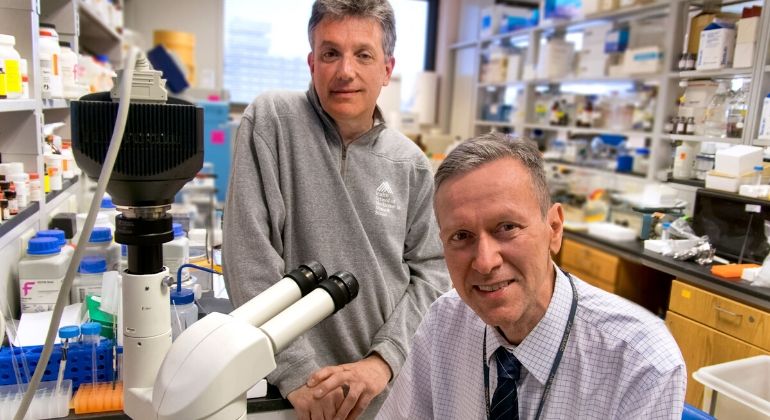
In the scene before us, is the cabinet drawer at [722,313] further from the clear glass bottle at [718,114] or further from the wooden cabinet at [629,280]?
the clear glass bottle at [718,114]

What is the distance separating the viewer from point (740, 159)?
A: 8.00 ft

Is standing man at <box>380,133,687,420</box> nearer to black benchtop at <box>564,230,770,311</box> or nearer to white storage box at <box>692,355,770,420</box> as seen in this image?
white storage box at <box>692,355,770,420</box>

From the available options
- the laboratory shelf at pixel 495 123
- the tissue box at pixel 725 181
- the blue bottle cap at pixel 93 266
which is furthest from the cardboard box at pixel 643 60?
the blue bottle cap at pixel 93 266

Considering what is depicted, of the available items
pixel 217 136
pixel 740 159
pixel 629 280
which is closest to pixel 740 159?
pixel 740 159

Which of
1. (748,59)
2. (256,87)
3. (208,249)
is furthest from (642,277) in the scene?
(256,87)

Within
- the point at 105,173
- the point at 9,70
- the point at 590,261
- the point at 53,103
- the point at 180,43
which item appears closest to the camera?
the point at 105,173

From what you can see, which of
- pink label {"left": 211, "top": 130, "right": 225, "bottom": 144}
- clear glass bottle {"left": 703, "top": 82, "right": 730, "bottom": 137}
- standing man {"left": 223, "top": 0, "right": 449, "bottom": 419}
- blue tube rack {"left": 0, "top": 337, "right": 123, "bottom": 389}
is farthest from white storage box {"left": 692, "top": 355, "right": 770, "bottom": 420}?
pink label {"left": 211, "top": 130, "right": 225, "bottom": 144}

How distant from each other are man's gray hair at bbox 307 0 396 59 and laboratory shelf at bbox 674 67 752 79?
207 cm

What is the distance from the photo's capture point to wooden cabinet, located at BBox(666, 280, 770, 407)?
210 centimetres

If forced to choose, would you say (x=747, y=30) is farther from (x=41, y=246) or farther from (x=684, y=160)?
(x=41, y=246)

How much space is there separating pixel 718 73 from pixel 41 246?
2.92m

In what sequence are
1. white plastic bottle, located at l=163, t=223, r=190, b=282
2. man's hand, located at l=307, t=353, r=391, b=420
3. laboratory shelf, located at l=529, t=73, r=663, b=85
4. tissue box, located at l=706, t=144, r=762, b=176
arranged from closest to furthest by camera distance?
man's hand, located at l=307, t=353, r=391, b=420, white plastic bottle, located at l=163, t=223, r=190, b=282, tissue box, located at l=706, t=144, r=762, b=176, laboratory shelf, located at l=529, t=73, r=663, b=85

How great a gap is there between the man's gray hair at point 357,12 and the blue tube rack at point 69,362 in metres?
0.83

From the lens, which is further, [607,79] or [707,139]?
[607,79]
